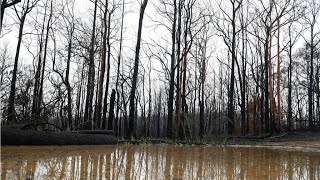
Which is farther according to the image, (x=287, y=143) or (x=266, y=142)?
(x=266, y=142)

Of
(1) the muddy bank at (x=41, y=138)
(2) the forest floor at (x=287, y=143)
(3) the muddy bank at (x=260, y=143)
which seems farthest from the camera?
(3) the muddy bank at (x=260, y=143)

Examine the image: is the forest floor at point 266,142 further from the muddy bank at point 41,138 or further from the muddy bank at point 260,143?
the muddy bank at point 41,138

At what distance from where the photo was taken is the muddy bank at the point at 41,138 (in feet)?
23.2

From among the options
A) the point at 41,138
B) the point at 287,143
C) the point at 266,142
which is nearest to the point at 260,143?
the point at 266,142

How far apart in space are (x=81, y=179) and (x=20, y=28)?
1887cm

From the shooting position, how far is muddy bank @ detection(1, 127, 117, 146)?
707 cm

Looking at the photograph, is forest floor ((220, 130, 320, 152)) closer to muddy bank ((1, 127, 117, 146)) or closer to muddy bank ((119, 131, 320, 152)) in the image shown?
muddy bank ((119, 131, 320, 152))

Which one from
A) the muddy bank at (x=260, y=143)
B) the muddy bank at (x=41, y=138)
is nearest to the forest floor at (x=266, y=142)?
the muddy bank at (x=260, y=143)

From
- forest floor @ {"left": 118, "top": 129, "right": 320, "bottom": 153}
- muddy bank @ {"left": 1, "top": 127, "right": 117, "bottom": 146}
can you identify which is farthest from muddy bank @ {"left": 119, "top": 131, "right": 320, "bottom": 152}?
muddy bank @ {"left": 1, "top": 127, "right": 117, "bottom": 146}

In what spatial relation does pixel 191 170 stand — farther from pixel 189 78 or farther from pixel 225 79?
pixel 225 79

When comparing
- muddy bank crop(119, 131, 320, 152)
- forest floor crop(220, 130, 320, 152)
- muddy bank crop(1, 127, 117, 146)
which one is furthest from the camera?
muddy bank crop(119, 131, 320, 152)

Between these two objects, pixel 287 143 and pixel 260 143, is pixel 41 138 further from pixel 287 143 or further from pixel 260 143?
pixel 287 143

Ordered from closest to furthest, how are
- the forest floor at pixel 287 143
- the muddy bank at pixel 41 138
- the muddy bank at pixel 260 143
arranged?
1. the muddy bank at pixel 41 138
2. the forest floor at pixel 287 143
3. the muddy bank at pixel 260 143

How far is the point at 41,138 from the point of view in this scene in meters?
7.58
